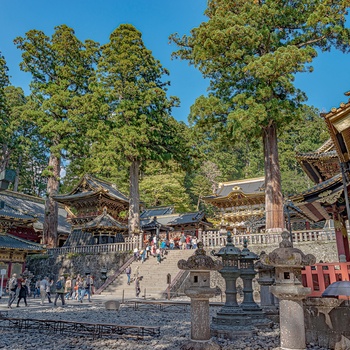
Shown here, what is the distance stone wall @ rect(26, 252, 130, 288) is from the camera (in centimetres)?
2203

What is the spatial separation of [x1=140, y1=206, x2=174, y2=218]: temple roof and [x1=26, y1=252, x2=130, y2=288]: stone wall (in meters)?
13.3

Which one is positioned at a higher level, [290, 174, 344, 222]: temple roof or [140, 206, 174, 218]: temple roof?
[140, 206, 174, 218]: temple roof

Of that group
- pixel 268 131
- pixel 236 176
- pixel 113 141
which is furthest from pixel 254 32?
pixel 236 176

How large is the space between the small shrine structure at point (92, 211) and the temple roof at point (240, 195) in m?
9.74

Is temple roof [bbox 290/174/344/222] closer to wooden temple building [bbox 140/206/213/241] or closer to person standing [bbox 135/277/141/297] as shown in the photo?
person standing [bbox 135/277/141/297]

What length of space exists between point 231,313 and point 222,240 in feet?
38.9

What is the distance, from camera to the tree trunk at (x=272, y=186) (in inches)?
734

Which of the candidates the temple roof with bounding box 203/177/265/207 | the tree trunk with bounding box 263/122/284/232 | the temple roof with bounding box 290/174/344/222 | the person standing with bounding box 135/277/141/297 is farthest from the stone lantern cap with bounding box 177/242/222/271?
the temple roof with bounding box 203/177/265/207

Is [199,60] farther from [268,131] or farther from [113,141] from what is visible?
[113,141]

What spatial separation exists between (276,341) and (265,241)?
11849mm

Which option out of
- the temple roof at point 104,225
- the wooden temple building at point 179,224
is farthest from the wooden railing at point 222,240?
the wooden temple building at point 179,224

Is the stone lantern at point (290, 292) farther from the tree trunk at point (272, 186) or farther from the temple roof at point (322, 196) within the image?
the tree trunk at point (272, 186)

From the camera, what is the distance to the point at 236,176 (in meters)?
53.8

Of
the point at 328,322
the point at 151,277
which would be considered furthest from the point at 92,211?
the point at 328,322
